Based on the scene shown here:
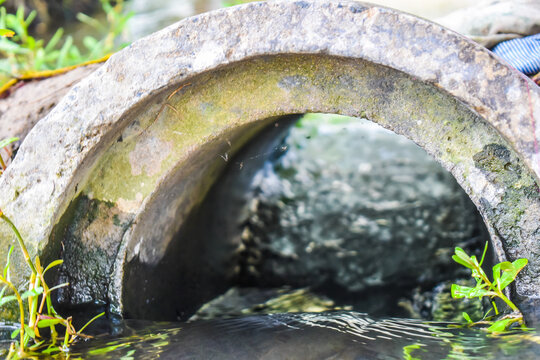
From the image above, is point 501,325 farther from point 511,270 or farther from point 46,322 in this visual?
point 46,322

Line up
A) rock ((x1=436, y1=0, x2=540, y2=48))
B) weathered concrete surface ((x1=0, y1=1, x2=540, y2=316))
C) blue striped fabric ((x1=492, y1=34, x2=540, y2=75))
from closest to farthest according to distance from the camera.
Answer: weathered concrete surface ((x1=0, y1=1, x2=540, y2=316)), blue striped fabric ((x1=492, y1=34, x2=540, y2=75)), rock ((x1=436, y1=0, x2=540, y2=48))

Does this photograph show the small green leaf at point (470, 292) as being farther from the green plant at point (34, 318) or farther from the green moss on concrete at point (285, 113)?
the green plant at point (34, 318)

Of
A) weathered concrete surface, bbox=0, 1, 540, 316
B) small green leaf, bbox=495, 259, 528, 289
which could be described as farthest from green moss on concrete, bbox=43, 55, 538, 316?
small green leaf, bbox=495, 259, 528, 289

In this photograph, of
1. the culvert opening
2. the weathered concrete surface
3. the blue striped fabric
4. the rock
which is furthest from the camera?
the culvert opening

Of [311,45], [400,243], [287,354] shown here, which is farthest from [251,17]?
[400,243]

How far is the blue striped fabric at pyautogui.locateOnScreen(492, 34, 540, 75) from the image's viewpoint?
2.11 m

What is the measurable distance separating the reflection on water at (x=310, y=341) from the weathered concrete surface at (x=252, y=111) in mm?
293

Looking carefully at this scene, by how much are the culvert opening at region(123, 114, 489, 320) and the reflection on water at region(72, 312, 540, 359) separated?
56 centimetres

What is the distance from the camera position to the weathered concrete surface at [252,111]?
1.67m

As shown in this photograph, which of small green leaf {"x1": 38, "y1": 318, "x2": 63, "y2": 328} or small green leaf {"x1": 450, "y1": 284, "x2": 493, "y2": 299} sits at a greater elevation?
small green leaf {"x1": 38, "y1": 318, "x2": 63, "y2": 328}

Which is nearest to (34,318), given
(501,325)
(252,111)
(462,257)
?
→ (252,111)

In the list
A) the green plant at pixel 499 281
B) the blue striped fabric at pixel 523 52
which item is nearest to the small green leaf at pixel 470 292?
the green plant at pixel 499 281

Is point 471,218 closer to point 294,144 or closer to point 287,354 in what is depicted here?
point 294,144

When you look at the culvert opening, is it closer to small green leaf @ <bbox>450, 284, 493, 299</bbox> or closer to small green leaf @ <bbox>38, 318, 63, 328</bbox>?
small green leaf @ <bbox>38, 318, 63, 328</bbox>
